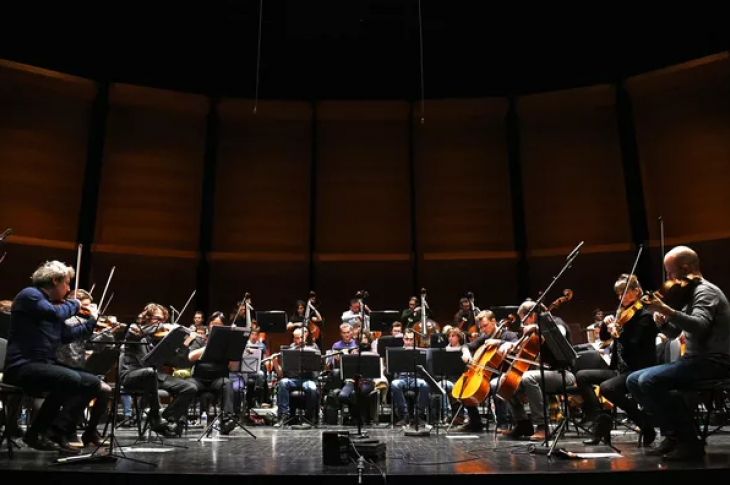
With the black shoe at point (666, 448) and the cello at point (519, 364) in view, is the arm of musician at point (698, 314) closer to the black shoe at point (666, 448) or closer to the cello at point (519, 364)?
the black shoe at point (666, 448)

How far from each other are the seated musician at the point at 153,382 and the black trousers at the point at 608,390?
4048mm

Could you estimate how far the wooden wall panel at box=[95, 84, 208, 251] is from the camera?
11898mm

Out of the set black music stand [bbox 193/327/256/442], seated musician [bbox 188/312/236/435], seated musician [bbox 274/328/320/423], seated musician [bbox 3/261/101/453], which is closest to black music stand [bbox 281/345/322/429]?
seated musician [bbox 274/328/320/423]

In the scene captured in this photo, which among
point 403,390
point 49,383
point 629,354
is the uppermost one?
point 629,354

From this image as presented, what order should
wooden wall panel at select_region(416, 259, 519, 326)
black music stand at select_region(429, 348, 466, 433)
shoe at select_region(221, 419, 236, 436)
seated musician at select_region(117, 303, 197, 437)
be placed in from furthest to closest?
wooden wall panel at select_region(416, 259, 519, 326) → black music stand at select_region(429, 348, 466, 433) → shoe at select_region(221, 419, 236, 436) → seated musician at select_region(117, 303, 197, 437)

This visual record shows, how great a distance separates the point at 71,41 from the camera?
11422 mm

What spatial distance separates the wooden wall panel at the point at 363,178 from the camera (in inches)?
496

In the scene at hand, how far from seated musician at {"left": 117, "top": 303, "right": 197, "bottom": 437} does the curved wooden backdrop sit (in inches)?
207

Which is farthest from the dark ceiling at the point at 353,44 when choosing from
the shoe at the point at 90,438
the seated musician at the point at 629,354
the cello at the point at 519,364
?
the shoe at the point at 90,438

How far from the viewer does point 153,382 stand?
20.6 ft

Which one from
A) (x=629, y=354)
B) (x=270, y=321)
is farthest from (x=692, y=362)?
(x=270, y=321)

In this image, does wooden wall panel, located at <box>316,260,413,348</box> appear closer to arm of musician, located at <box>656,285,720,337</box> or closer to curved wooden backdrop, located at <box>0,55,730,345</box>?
curved wooden backdrop, located at <box>0,55,730,345</box>

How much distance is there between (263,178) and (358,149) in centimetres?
202

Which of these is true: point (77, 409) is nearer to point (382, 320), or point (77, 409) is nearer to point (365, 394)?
point (365, 394)
